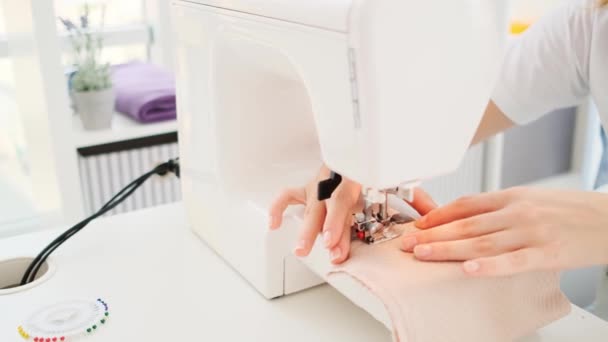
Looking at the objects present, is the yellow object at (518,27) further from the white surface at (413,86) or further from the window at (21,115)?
the white surface at (413,86)

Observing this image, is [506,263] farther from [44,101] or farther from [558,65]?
[44,101]

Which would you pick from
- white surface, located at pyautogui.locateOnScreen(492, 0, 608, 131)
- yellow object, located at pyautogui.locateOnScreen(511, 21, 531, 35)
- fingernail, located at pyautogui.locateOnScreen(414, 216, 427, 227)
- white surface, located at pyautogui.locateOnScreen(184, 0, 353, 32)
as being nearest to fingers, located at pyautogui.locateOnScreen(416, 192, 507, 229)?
fingernail, located at pyautogui.locateOnScreen(414, 216, 427, 227)

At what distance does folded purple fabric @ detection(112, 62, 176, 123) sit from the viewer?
77.4 inches

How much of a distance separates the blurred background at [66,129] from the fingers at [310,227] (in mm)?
987

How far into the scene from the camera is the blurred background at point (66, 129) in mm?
1733

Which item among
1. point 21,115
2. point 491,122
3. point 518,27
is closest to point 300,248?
point 491,122

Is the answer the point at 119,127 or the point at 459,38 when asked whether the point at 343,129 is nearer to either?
the point at 459,38

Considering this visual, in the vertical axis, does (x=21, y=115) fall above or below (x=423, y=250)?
below

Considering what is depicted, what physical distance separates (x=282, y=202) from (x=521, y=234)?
0.28 meters

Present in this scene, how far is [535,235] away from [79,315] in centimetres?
52

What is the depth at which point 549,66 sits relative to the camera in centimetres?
115

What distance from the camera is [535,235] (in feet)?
2.31

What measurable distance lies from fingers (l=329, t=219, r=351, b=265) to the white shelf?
4.17ft

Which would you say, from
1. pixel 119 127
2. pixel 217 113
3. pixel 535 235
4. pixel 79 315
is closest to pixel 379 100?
pixel 535 235
